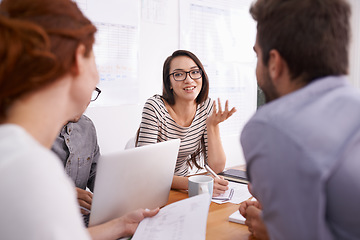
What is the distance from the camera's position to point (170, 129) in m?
2.11

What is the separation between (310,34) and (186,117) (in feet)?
4.95

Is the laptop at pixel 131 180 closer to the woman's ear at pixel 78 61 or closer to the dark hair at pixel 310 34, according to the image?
the woman's ear at pixel 78 61

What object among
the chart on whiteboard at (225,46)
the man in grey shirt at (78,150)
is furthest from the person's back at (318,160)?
the chart on whiteboard at (225,46)

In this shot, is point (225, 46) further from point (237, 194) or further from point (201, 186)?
point (201, 186)

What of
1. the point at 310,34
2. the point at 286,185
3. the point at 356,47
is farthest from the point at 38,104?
the point at 356,47

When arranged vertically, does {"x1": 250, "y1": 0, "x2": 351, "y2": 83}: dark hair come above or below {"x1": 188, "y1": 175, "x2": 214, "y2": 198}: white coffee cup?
above

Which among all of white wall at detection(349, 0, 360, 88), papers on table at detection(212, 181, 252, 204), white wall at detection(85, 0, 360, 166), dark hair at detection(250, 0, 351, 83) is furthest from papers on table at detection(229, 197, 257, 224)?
white wall at detection(349, 0, 360, 88)

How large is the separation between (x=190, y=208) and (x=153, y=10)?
2.42 metres

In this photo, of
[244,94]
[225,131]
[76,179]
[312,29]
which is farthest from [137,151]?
[244,94]

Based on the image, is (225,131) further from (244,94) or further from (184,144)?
(184,144)

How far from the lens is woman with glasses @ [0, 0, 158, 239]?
534 mm

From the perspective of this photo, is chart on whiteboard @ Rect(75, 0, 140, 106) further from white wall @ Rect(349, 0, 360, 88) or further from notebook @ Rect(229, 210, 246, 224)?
white wall @ Rect(349, 0, 360, 88)

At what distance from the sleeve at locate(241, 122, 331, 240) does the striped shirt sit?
4.16 ft

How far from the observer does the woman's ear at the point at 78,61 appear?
2.23 feet
